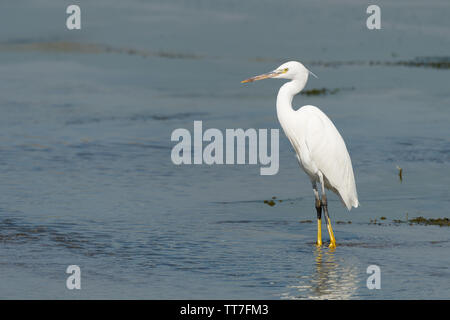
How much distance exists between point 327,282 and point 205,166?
6.26m

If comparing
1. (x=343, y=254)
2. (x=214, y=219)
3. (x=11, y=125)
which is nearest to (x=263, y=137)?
(x=11, y=125)

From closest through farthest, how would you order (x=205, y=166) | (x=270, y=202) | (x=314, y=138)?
(x=314, y=138) < (x=270, y=202) < (x=205, y=166)

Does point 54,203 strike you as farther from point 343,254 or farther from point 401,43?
point 401,43

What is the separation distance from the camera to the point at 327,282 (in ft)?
26.3

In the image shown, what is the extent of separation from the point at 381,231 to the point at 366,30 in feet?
76.2

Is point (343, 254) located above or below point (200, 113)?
below

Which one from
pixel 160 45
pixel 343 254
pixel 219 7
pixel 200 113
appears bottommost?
pixel 343 254

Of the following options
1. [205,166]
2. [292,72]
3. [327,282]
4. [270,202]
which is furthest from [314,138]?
[205,166]

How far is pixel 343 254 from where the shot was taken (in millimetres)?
9211
